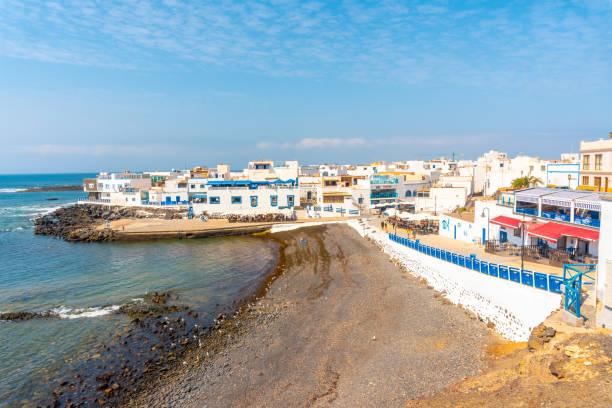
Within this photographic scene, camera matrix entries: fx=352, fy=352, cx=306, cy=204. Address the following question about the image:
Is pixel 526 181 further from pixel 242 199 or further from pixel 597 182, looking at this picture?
pixel 242 199

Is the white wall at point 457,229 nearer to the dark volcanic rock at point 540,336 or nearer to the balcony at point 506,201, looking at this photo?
the balcony at point 506,201

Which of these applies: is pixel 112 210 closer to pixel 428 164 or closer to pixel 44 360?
pixel 44 360

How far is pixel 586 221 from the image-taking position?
690 inches

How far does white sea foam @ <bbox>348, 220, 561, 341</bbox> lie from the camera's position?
13.7 metres

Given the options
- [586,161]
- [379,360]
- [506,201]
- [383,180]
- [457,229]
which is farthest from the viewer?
[383,180]

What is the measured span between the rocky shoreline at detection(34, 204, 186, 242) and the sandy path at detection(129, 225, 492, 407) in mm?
33415

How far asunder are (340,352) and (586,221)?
13.9 m

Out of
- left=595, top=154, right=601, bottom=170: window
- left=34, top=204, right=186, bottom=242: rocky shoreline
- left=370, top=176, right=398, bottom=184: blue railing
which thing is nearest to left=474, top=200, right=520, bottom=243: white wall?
left=595, top=154, right=601, bottom=170: window

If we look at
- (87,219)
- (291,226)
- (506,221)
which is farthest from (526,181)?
(87,219)

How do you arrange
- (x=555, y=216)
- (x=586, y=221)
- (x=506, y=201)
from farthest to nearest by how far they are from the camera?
(x=506, y=201)
(x=555, y=216)
(x=586, y=221)

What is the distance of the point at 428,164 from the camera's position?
83.8 meters

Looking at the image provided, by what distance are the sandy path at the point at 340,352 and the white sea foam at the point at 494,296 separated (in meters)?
0.76

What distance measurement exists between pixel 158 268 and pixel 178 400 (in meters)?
19.7

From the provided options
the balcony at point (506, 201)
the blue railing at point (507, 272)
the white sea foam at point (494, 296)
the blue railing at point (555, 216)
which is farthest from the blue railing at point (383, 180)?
the blue railing at point (555, 216)
